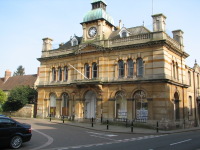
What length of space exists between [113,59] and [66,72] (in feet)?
26.1

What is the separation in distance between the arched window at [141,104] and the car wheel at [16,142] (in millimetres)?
15520

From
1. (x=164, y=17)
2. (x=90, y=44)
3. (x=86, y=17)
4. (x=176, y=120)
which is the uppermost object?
(x=86, y=17)

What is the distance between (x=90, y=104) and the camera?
2900 cm

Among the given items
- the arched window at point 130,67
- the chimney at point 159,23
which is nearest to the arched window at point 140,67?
the arched window at point 130,67

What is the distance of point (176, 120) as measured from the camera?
2552 centimetres

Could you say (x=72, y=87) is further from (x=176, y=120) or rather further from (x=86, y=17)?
(x=176, y=120)

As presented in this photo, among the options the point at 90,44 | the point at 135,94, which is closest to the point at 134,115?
the point at 135,94

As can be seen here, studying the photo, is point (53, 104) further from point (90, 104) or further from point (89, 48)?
point (89, 48)

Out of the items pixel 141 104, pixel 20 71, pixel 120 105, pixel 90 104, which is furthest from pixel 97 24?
pixel 20 71

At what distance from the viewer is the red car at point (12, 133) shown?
434 inches

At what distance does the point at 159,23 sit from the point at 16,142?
779 inches

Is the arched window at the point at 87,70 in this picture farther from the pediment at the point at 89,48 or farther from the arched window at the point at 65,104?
the arched window at the point at 65,104

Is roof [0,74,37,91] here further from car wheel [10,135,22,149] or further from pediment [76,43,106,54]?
car wheel [10,135,22,149]

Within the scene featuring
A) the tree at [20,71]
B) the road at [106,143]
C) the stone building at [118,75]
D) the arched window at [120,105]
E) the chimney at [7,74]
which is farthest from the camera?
the tree at [20,71]
